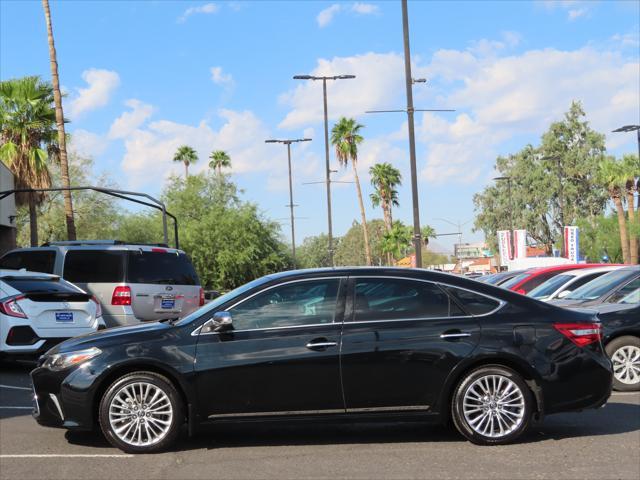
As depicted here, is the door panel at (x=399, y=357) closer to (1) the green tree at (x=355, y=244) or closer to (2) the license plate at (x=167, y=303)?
(2) the license plate at (x=167, y=303)

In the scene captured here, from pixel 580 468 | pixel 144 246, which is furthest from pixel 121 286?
pixel 580 468

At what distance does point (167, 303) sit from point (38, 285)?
2.65m

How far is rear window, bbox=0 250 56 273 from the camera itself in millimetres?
14172

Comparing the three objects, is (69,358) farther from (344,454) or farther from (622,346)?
(622,346)

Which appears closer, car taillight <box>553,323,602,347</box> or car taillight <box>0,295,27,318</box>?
car taillight <box>553,323,602,347</box>

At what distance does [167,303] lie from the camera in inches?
555

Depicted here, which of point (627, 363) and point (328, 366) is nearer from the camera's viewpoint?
point (328, 366)

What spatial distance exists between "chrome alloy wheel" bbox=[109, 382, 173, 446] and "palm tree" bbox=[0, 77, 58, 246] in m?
25.7

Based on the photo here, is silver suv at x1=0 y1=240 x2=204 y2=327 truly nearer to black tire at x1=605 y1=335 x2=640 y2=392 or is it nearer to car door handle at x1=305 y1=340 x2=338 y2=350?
black tire at x1=605 y1=335 x2=640 y2=392

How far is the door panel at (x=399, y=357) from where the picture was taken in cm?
680

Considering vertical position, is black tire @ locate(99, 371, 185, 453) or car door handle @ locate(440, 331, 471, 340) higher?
car door handle @ locate(440, 331, 471, 340)

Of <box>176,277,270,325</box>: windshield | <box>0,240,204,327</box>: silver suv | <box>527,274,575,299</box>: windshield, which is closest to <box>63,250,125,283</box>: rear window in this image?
<box>0,240,204,327</box>: silver suv

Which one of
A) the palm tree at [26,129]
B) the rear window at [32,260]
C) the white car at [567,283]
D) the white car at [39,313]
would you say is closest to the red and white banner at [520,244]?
the palm tree at [26,129]

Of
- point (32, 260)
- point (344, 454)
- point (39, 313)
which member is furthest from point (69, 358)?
point (32, 260)
